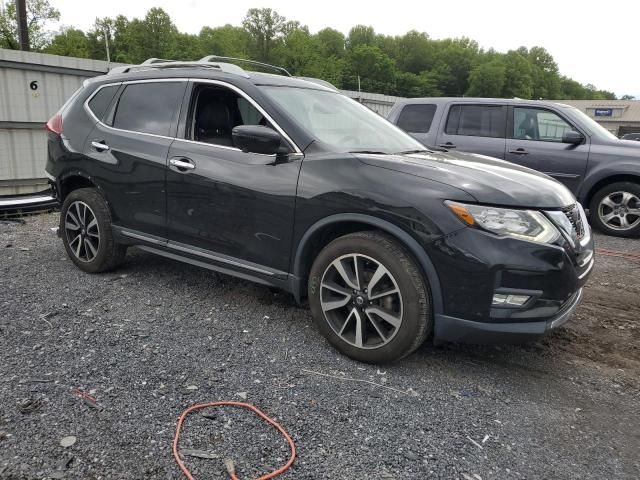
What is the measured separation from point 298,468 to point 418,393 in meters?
0.91

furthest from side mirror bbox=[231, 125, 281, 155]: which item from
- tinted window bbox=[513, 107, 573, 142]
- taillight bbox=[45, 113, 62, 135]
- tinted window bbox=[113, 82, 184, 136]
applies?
tinted window bbox=[513, 107, 573, 142]

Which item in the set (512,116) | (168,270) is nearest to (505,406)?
(168,270)

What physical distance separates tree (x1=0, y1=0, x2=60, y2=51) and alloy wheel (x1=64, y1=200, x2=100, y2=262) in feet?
171

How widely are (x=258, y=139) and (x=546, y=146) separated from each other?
553cm

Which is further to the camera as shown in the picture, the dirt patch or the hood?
the dirt patch

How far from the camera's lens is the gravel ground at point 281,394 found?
2217 millimetres

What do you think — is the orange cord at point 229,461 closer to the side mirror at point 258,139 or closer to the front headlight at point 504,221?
the front headlight at point 504,221

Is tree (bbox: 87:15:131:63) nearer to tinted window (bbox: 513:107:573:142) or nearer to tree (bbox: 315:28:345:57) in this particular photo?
tree (bbox: 315:28:345:57)

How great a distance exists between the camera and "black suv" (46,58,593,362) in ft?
8.84

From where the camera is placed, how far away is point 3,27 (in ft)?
152

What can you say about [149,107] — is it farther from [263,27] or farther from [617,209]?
[263,27]

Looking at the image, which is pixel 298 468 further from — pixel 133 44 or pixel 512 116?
pixel 133 44

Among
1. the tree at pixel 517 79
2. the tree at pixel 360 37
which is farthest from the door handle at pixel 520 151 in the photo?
the tree at pixel 360 37

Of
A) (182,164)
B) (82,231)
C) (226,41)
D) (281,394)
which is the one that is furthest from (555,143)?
(226,41)
